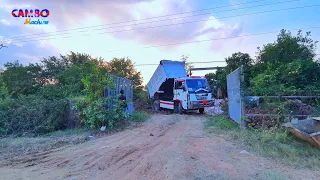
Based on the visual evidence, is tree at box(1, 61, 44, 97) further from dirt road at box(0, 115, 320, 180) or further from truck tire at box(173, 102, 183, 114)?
dirt road at box(0, 115, 320, 180)

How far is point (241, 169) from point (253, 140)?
2.36 meters

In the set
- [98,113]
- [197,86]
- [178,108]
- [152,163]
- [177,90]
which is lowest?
[152,163]

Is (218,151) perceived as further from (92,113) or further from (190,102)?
(190,102)

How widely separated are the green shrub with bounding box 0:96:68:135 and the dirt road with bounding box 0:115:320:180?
9.84ft

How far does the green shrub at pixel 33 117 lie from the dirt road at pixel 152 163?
3000 millimetres

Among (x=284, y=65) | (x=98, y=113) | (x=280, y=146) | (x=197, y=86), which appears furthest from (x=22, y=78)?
(x=280, y=146)

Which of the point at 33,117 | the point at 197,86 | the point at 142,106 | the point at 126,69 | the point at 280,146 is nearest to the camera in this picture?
the point at 280,146

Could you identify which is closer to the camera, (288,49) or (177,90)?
(177,90)

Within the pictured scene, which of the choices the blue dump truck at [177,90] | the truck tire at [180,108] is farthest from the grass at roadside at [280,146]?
the truck tire at [180,108]

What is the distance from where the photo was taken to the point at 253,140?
6.89 m

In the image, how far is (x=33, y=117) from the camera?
9680mm

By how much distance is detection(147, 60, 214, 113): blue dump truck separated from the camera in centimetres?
1498

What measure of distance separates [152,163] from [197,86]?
34.5 ft

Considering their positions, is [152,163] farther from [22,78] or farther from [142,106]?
[22,78]
